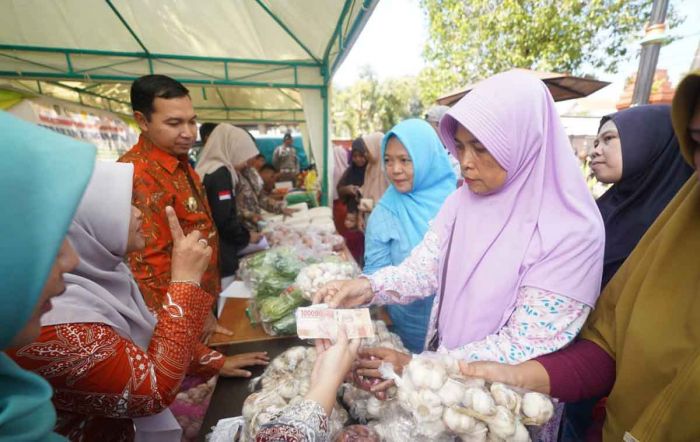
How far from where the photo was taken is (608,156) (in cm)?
194

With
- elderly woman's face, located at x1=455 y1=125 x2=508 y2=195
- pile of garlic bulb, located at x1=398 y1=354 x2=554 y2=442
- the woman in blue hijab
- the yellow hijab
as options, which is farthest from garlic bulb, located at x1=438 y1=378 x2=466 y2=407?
the woman in blue hijab

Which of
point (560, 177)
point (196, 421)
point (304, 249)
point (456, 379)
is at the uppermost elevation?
point (560, 177)

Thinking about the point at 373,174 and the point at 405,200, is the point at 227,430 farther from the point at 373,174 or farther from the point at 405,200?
the point at 373,174

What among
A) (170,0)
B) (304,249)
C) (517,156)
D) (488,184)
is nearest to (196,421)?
(304,249)

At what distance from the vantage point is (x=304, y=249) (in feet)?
9.08

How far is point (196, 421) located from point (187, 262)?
967 millimetres

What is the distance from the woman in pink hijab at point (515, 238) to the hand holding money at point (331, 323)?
11cm

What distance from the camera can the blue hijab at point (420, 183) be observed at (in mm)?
2227

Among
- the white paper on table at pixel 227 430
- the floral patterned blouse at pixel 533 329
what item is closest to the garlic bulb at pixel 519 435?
the floral patterned blouse at pixel 533 329

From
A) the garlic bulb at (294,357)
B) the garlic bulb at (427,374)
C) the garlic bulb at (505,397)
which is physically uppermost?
the garlic bulb at (427,374)

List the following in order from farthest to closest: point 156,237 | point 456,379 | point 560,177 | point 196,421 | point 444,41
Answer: point 444,41
point 156,237
point 196,421
point 560,177
point 456,379

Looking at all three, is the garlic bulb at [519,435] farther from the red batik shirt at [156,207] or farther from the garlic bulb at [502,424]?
the red batik shirt at [156,207]

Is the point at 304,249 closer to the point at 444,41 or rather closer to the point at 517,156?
the point at 517,156

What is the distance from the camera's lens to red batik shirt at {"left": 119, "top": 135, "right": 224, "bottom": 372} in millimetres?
2098
